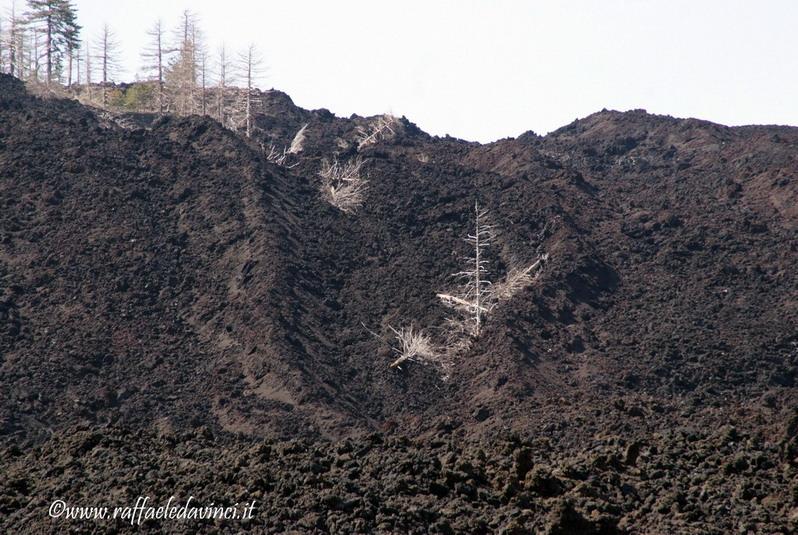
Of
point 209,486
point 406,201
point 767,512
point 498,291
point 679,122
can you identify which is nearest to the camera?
point 767,512

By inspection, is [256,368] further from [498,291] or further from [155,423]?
[498,291]

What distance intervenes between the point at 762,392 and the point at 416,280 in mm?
9808

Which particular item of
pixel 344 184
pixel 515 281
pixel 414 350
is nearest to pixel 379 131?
pixel 344 184

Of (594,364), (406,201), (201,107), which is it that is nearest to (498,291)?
(594,364)

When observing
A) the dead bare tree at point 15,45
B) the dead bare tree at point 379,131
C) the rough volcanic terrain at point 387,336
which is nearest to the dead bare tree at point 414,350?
the rough volcanic terrain at point 387,336

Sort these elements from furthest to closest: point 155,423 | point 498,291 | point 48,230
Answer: point 48,230 < point 498,291 < point 155,423

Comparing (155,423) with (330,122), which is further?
(330,122)

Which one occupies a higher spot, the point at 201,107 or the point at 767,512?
the point at 201,107

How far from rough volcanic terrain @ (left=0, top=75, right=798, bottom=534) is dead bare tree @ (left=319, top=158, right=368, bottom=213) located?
0.42 meters

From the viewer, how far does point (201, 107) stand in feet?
150

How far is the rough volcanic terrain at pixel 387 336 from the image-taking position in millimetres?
10328

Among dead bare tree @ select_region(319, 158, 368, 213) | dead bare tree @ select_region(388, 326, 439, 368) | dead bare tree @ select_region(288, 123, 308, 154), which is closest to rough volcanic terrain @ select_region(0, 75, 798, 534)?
dead bare tree @ select_region(388, 326, 439, 368)

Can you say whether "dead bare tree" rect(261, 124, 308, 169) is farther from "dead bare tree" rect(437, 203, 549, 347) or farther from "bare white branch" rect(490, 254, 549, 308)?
"bare white branch" rect(490, 254, 549, 308)

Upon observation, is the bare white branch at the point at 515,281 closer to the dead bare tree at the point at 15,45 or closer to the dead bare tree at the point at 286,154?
the dead bare tree at the point at 286,154
